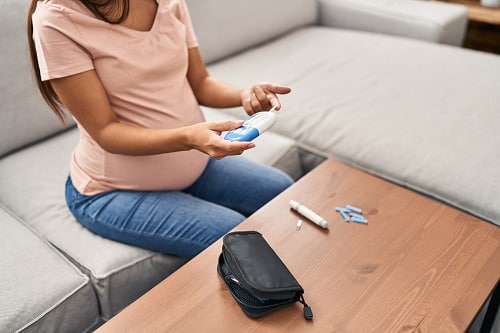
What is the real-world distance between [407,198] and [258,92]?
0.44m

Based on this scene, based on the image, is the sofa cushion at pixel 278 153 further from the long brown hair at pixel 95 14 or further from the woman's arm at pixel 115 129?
the long brown hair at pixel 95 14

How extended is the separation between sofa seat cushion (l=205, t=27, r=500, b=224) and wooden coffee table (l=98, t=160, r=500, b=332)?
0.24m

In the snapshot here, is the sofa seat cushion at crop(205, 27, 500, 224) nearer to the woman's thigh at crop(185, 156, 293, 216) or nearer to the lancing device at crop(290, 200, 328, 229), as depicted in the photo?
the woman's thigh at crop(185, 156, 293, 216)

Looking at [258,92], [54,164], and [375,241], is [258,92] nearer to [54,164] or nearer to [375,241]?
[375,241]

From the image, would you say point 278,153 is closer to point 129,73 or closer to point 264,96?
point 264,96

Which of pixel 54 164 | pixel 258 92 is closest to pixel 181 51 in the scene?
pixel 258 92

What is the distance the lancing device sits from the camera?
0.99 meters

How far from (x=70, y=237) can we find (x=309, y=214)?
59 centimetres

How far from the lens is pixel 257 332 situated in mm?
780

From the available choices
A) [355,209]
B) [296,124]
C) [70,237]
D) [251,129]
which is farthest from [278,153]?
[70,237]

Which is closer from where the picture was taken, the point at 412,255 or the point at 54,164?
the point at 412,255

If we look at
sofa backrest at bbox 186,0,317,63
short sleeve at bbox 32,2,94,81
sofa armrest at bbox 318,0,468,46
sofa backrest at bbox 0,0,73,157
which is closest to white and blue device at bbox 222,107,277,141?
short sleeve at bbox 32,2,94,81

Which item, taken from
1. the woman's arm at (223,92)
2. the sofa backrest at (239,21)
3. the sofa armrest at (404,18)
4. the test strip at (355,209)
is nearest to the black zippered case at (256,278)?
the test strip at (355,209)

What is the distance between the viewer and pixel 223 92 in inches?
48.2
